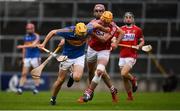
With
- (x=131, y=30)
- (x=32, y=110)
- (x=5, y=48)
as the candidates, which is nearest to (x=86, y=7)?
(x=5, y=48)

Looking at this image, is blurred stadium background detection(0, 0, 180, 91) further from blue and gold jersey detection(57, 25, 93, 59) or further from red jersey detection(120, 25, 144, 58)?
blue and gold jersey detection(57, 25, 93, 59)

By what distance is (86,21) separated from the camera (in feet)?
113

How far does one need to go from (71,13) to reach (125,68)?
13.2 metres

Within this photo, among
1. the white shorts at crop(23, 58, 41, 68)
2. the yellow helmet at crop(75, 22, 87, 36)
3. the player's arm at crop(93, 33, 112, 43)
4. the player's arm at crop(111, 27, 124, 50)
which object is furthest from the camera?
the white shorts at crop(23, 58, 41, 68)

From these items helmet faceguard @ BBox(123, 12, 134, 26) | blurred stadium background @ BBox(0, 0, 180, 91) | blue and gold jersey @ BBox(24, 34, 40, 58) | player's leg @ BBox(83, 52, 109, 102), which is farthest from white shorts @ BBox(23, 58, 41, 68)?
player's leg @ BBox(83, 52, 109, 102)

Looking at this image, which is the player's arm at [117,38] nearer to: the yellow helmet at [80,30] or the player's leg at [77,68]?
the player's leg at [77,68]

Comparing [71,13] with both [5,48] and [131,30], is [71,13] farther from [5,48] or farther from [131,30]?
[131,30]

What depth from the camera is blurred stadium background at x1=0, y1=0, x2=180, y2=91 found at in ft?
110

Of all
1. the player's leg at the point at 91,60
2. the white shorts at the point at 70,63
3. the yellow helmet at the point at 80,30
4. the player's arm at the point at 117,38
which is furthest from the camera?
the player's leg at the point at 91,60

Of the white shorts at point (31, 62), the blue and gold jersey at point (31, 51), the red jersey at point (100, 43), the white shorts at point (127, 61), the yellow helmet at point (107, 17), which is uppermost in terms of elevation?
the yellow helmet at point (107, 17)

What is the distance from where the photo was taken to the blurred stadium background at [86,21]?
110ft

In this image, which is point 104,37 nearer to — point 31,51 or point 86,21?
point 31,51

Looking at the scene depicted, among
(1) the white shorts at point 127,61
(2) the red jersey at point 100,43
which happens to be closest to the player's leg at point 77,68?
(2) the red jersey at point 100,43

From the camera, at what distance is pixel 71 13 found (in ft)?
118
